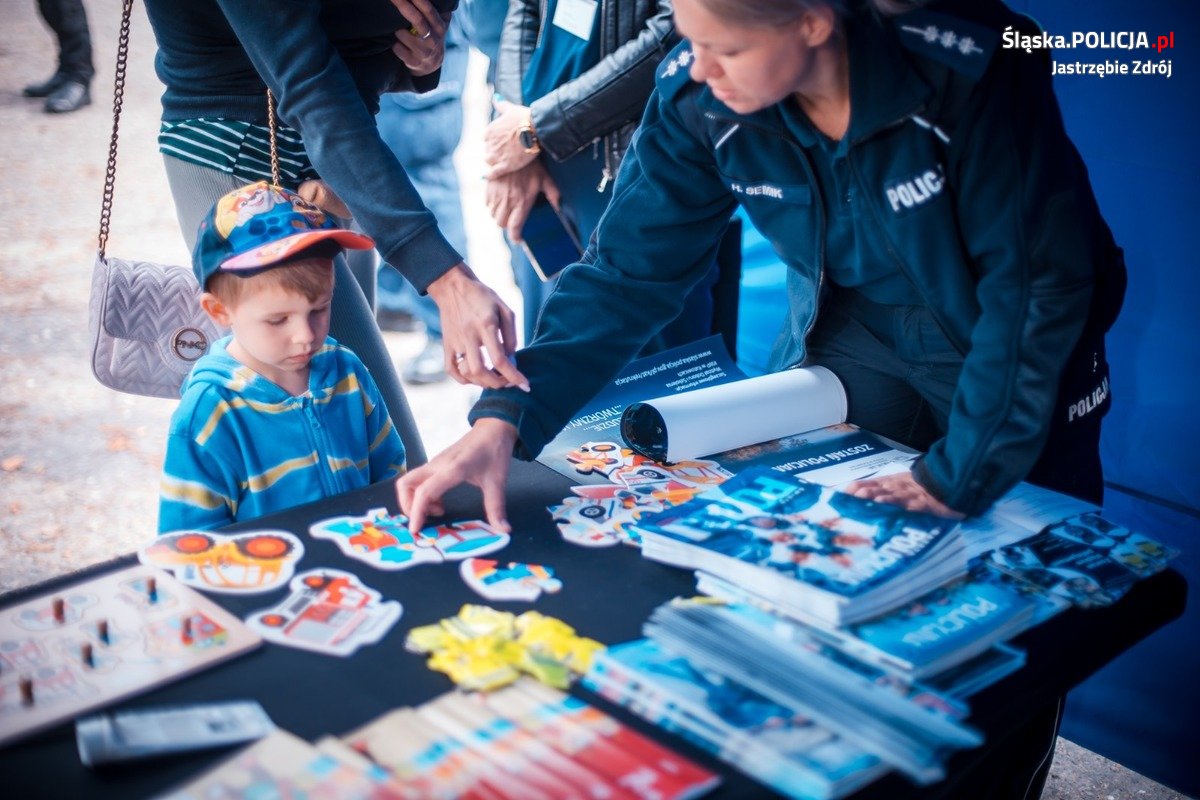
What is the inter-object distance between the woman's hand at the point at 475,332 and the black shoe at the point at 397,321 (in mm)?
2573

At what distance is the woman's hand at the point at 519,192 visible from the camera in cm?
235

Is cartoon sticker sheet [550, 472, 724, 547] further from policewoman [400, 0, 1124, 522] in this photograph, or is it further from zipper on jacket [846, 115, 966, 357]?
zipper on jacket [846, 115, 966, 357]

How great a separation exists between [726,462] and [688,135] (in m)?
0.42

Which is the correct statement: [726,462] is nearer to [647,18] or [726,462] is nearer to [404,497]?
[404,497]

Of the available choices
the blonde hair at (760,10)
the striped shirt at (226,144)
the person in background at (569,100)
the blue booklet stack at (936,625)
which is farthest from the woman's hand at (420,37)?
the blue booklet stack at (936,625)

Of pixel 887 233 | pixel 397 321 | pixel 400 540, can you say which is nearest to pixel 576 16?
pixel 887 233

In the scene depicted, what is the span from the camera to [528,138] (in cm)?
228

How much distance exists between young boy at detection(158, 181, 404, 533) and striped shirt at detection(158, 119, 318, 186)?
0.12m

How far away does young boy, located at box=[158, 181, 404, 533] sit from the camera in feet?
4.77

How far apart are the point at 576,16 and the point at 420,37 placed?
595 millimetres

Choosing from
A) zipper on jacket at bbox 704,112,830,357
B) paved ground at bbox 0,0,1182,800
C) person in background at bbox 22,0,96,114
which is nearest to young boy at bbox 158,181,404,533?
zipper on jacket at bbox 704,112,830,357

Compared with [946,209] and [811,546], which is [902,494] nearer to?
[811,546]

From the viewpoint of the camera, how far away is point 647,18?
7.18 feet

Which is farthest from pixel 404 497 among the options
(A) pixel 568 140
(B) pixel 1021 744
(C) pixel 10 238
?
(C) pixel 10 238
